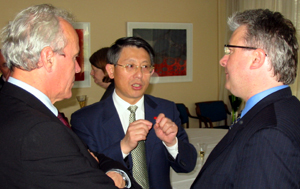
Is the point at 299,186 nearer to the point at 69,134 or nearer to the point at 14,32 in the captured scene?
the point at 69,134

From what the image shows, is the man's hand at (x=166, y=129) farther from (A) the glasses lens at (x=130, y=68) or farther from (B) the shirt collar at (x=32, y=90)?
(B) the shirt collar at (x=32, y=90)

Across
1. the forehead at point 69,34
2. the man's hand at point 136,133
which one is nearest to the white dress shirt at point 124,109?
the man's hand at point 136,133

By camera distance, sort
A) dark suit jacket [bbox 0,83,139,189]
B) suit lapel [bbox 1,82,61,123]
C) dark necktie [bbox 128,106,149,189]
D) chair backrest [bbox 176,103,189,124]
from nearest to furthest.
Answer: dark suit jacket [bbox 0,83,139,189] < suit lapel [bbox 1,82,61,123] < dark necktie [bbox 128,106,149,189] < chair backrest [bbox 176,103,189,124]

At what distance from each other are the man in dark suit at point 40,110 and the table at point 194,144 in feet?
3.29

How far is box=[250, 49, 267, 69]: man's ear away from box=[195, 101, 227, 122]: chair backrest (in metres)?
4.28

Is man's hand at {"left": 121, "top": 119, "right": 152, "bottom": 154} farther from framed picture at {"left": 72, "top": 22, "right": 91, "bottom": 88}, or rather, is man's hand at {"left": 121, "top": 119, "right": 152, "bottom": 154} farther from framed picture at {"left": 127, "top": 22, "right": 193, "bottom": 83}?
framed picture at {"left": 127, "top": 22, "right": 193, "bottom": 83}

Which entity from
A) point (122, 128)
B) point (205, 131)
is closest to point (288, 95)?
point (122, 128)

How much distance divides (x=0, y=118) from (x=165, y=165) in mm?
1165

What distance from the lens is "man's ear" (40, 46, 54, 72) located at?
97cm

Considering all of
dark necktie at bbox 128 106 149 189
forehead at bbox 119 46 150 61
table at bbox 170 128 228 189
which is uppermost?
forehead at bbox 119 46 150 61

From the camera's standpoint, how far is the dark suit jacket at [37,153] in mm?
811

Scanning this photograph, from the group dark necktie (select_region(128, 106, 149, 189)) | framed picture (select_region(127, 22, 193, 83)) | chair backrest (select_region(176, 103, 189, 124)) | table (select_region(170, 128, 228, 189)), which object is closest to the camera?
dark necktie (select_region(128, 106, 149, 189))

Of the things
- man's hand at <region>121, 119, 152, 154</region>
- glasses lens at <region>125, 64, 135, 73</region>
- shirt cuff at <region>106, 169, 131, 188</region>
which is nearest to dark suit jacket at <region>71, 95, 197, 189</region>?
man's hand at <region>121, 119, 152, 154</region>

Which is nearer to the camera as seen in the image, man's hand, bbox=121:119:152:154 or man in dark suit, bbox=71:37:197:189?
man's hand, bbox=121:119:152:154
